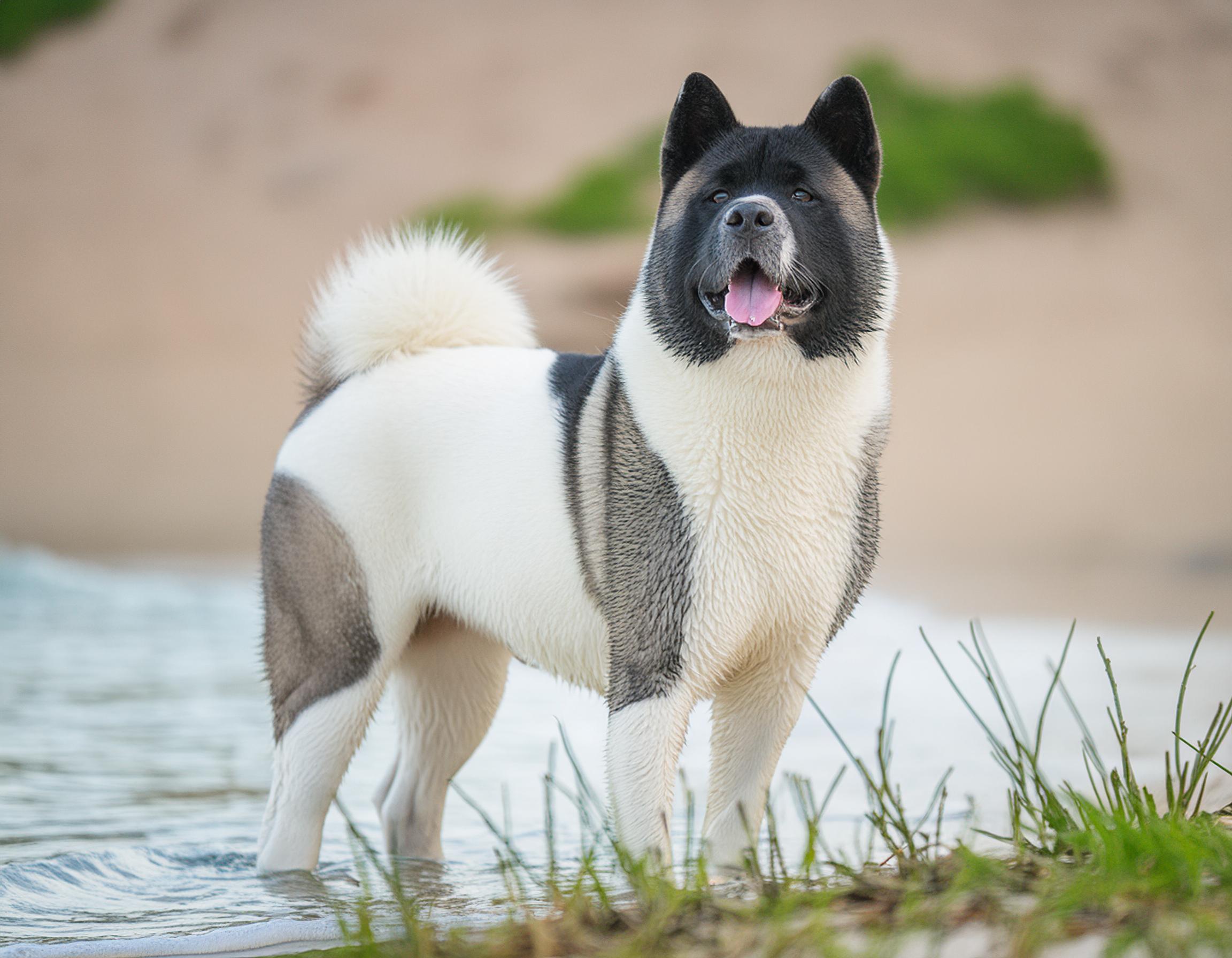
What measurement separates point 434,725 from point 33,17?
22528 mm

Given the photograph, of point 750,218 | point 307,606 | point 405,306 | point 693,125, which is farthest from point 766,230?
point 307,606

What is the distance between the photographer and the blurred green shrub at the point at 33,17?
69.9 feet

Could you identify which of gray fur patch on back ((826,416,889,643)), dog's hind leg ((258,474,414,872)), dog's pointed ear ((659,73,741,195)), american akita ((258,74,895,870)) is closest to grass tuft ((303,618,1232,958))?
american akita ((258,74,895,870))

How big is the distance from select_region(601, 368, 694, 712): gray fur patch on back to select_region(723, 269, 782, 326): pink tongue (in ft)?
1.24

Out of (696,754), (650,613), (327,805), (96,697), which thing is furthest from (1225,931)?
(96,697)

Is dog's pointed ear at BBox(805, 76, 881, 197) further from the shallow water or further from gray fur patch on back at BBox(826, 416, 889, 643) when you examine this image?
the shallow water

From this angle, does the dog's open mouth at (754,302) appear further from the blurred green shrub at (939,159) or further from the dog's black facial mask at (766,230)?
the blurred green shrub at (939,159)

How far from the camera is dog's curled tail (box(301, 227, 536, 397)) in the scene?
11.4ft

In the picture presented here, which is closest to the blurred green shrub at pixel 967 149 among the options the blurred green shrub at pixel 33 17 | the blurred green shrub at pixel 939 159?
the blurred green shrub at pixel 939 159

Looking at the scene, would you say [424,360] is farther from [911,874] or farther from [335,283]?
[911,874]

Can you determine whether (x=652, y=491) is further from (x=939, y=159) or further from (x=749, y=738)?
(x=939, y=159)

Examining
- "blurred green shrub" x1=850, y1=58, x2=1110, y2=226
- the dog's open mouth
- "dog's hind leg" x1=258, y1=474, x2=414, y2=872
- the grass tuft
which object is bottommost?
the grass tuft

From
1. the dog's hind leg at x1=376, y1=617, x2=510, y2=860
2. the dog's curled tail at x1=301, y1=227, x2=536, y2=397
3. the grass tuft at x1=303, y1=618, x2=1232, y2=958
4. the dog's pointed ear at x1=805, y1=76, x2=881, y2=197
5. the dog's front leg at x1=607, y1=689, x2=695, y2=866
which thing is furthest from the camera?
the dog's hind leg at x1=376, y1=617, x2=510, y2=860

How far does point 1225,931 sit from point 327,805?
2424 mm
